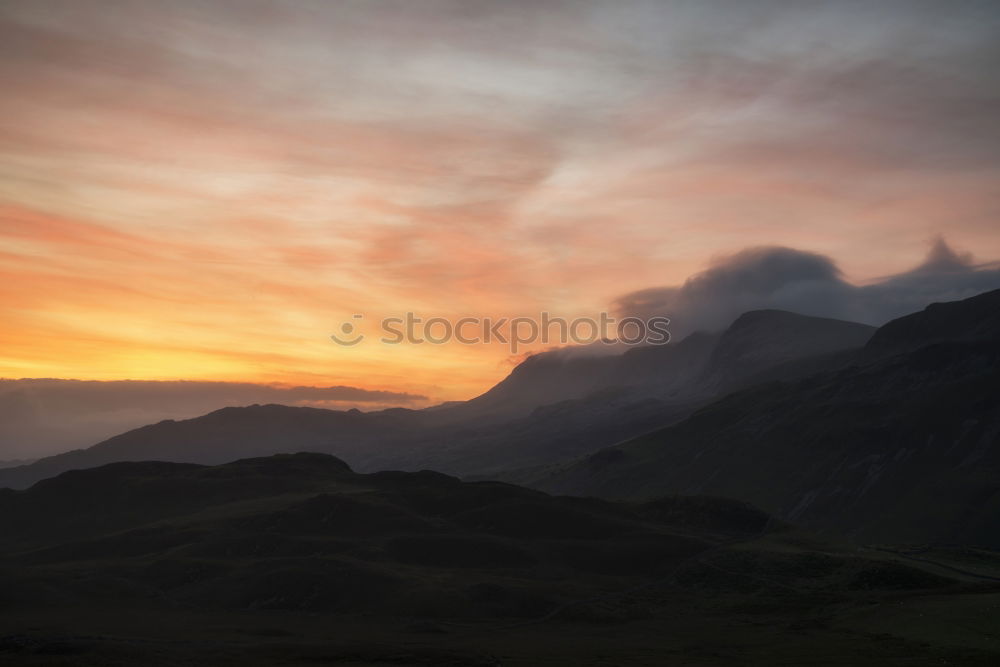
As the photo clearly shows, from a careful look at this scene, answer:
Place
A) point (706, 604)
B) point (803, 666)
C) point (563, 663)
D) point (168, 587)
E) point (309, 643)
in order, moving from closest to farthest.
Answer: point (803, 666) → point (563, 663) → point (309, 643) → point (706, 604) → point (168, 587)

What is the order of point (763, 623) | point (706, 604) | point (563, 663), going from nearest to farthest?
point (563, 663) < point (763, 623) < point (706, 604)

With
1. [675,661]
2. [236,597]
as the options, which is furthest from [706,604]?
[236,597]

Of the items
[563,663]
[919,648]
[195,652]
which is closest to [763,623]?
[919,648]

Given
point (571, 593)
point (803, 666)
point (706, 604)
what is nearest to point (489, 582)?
point (571, 593)

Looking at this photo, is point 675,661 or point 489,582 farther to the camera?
point 489,582

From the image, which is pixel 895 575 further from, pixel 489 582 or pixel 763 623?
pixel 489 582

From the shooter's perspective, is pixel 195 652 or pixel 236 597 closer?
pixel 195 652

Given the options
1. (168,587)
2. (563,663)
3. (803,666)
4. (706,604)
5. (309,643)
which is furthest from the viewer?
(168,587)

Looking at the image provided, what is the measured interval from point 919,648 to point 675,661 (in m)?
32.4

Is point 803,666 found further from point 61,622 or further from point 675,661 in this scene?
point 61,622

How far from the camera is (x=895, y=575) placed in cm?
17675

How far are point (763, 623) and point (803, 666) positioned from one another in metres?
40.1

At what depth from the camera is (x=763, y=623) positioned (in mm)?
156250

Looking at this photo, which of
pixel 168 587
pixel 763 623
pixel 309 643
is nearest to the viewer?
pixel 309 643
